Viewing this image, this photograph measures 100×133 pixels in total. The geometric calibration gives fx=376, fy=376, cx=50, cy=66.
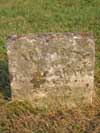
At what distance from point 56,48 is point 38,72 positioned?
1.19 feet

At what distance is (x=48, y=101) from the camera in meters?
4.50

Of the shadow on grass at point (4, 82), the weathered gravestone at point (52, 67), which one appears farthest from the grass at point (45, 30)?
the weathered gravestone at point (52, 67)

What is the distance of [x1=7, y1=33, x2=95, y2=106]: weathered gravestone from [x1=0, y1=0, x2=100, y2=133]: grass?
0.56 ft

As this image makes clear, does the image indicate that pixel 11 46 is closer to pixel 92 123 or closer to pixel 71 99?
pixel 71 99

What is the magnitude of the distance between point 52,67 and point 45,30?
3.17 meters

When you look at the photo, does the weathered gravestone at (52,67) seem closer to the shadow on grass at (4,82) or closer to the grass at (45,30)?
the grass at (45,30)

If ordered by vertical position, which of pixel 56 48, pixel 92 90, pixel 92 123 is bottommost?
pixel 92 123

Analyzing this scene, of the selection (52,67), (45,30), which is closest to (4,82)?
(52,67)

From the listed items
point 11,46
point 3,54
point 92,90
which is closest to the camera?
point 11,46

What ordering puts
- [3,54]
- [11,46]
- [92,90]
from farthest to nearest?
[3,54] < [92,90] < [11,46]

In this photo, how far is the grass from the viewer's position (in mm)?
4184

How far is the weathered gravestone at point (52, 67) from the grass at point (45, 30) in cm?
17

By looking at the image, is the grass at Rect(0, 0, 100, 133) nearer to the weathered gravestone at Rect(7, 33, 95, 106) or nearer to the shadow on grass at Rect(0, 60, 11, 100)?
the shadow on grass at Rect(0, 60, 11, 100)

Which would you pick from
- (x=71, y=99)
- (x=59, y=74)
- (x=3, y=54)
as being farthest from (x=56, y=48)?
(x=3, y=54)
